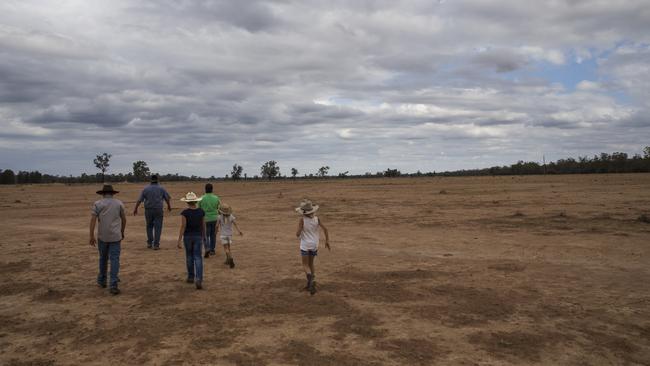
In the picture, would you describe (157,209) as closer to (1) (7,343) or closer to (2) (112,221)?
(2) (112,221)

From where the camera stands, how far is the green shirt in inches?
419

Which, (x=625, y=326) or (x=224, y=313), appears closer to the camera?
(x=625, y=326)

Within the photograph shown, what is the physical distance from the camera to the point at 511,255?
1155 cm

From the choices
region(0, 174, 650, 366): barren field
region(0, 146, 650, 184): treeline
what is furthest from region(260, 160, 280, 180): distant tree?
region(0, 174, 650, 366): barren field

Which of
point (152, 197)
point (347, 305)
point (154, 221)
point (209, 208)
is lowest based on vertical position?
point (347, 305)

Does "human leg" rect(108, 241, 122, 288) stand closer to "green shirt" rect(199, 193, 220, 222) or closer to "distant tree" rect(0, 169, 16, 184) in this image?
"green shirt" rect(199, 193, 220, 222)

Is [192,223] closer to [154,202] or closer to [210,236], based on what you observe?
[210,236]

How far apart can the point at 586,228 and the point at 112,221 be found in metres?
15.5

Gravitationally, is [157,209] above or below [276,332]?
above

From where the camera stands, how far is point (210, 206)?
10.7 m

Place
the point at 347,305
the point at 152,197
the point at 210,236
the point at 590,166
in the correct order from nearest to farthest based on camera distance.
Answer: the point at 347,305
the point at 210,236
the point at 152,197
the point at 590,166

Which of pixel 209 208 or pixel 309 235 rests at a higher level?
pixel 209 208

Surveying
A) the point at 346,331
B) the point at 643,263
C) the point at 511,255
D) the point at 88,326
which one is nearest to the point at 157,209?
the point at 88,326

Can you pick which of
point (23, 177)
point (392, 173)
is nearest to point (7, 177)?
point (23, 177)
